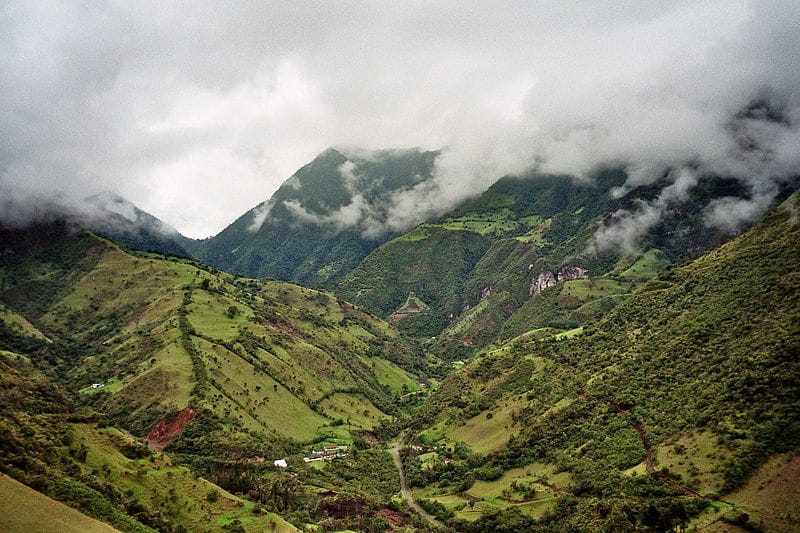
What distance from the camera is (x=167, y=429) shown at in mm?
125750

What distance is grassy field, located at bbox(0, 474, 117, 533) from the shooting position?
40.2m

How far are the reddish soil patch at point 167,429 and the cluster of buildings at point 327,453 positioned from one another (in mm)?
31796

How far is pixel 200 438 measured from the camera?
122000 mm

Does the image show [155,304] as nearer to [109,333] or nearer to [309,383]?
[109,333]

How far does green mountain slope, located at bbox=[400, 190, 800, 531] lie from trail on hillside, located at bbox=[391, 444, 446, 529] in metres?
3.79

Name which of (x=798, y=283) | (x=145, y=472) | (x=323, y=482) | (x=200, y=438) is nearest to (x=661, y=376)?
(x=798, y=283)

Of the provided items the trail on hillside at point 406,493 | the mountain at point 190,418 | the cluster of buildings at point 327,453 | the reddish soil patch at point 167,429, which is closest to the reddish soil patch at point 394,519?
the mountain at point 190,418

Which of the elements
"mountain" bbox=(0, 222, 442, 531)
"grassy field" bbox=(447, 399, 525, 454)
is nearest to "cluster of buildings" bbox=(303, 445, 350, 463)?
"mountain" bbox=(0, 222, 442, 531)

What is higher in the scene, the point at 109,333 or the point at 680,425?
the point at 109,333

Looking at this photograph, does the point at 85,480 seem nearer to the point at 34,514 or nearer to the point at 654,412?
the point at 34,514

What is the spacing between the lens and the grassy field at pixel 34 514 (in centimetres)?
4016

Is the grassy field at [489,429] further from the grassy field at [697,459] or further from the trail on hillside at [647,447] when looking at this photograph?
the grassy field at [697,459]

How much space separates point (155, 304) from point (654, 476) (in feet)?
588

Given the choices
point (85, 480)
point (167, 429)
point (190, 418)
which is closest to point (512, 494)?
point (85, 480)
